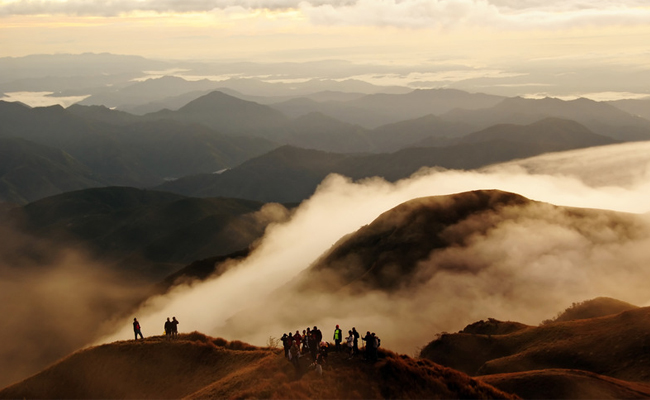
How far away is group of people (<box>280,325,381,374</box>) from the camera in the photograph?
43.8m

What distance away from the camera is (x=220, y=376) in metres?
58.2

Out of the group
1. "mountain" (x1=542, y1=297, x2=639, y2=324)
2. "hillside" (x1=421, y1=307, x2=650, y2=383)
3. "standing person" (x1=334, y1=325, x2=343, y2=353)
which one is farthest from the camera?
"mountain" (x1=542, y1=297, x2=639, y2=324)

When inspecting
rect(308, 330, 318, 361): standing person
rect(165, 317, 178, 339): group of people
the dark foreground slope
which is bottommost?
the dark foreground slope

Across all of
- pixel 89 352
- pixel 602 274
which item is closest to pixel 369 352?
pixel 89 352

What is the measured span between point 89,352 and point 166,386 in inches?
646

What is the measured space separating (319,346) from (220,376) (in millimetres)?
18465

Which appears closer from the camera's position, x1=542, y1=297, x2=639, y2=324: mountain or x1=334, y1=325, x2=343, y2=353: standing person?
x1=334, y1=325, x2=343, y2=353: standing person

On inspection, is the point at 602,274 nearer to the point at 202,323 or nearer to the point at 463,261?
the point at 463,261

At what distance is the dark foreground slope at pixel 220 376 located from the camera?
42.5 metres

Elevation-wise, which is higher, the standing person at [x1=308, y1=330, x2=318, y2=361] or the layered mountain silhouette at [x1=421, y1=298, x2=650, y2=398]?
the standing person at [x1=308, y1=330, x2=318, y2=361]

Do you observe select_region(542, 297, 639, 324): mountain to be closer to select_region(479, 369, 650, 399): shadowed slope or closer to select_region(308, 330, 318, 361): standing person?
select_region(479, 369, 650, 399): shadowed slope

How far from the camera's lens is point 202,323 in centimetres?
14250

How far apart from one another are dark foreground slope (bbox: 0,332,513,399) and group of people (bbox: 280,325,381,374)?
2.62 feet

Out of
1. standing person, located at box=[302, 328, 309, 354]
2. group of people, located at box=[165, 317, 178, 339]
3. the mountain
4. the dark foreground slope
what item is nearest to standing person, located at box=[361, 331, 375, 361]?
the dark foreground slope
